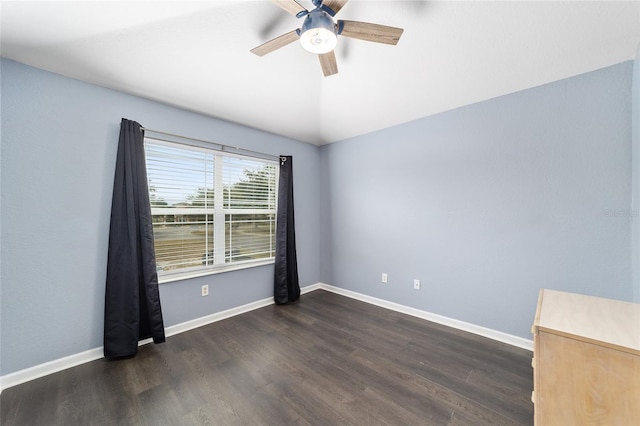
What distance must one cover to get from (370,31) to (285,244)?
2691 mm

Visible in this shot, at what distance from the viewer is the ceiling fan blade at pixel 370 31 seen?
4.46 ft

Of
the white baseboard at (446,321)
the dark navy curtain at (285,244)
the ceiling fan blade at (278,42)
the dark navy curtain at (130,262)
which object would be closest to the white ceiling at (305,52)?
the ceiling fan blade at (278,42)

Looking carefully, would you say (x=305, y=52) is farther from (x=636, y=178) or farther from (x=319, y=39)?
(x=636, y=178)

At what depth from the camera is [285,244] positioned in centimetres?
349

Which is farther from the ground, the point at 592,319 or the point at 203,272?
the point at 592,319

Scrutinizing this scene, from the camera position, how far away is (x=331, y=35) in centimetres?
132

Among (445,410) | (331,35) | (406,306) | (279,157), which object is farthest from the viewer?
(279,157)

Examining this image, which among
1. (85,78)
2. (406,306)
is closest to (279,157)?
(85,78)

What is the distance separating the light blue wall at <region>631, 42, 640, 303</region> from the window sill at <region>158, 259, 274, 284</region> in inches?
138

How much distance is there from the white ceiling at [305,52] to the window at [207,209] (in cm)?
64

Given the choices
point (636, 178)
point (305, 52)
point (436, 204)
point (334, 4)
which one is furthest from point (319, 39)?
point (636, 178)

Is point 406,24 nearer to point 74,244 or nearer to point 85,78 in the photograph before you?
point 85,78

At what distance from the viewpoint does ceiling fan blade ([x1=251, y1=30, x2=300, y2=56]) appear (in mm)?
1454

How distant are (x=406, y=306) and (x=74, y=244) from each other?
3.49 meters
